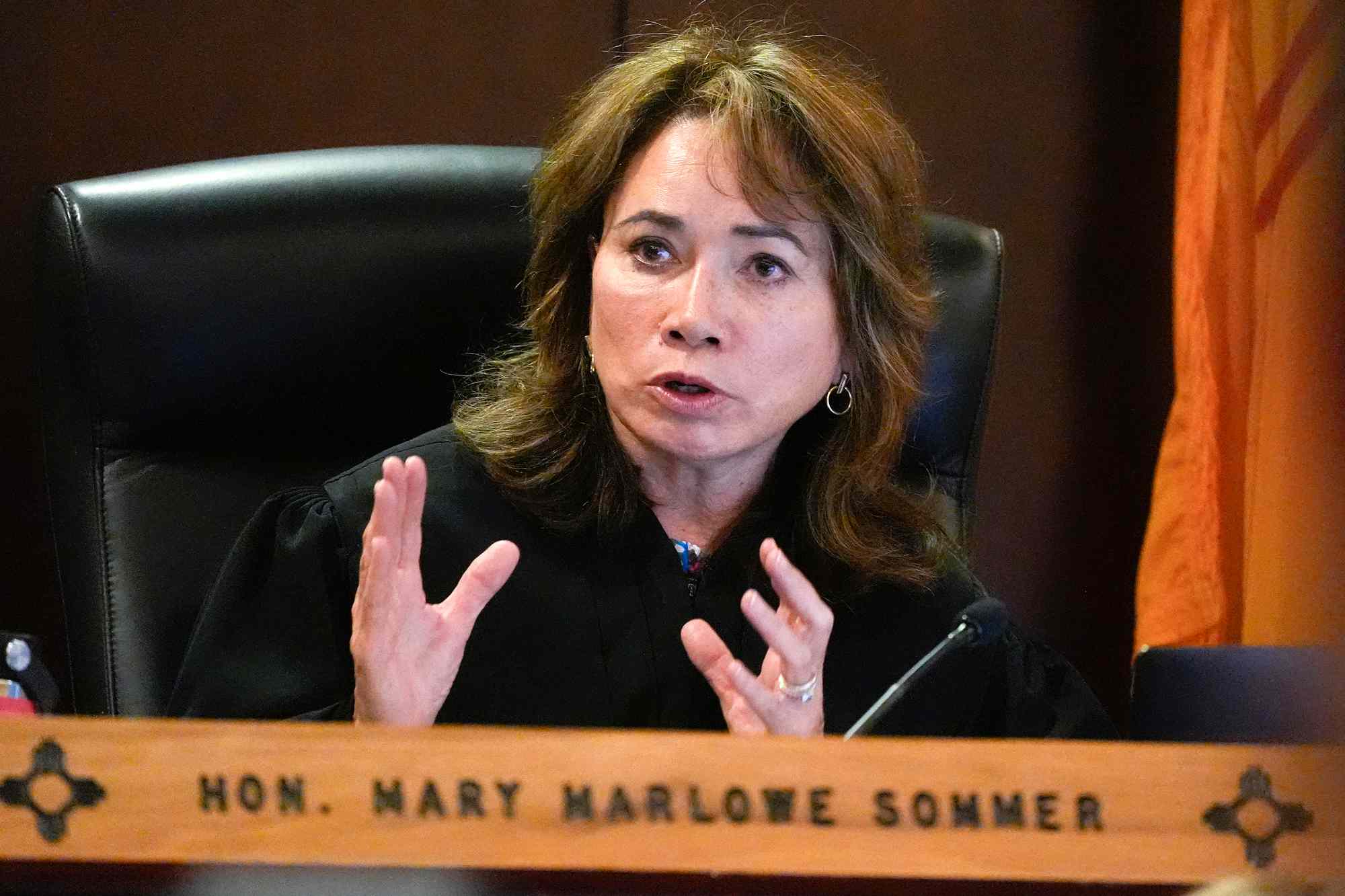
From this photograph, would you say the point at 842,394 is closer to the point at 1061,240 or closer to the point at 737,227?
the point at 737,227

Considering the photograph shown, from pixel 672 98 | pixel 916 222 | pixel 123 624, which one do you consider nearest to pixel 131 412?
pixel 123 624

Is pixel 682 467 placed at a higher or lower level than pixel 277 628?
higher

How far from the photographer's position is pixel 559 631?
1301 mm

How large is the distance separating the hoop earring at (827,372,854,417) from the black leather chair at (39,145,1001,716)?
329mm

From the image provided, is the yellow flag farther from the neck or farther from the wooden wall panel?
the neck

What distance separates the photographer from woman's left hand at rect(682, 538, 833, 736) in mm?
1035

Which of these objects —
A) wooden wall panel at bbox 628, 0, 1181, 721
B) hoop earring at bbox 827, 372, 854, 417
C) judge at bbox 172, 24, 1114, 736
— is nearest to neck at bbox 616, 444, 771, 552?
judge at bbox 172, 24, 1114, 736

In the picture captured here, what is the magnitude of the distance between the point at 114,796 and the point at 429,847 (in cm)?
14

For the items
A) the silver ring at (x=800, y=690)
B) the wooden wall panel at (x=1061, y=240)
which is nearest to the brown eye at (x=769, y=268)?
the silver ring at (x=800, y=690)

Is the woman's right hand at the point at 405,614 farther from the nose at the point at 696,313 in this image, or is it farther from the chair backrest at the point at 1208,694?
the chair backrest at the point at 1208,694

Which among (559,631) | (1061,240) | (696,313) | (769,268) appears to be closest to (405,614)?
(559,631)

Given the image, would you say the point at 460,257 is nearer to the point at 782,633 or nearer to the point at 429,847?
the point at 782,633

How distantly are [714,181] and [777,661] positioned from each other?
43cm

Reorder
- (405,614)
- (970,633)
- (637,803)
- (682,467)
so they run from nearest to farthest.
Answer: (637,803)
(970,633)
(405,614)
(682,467)
